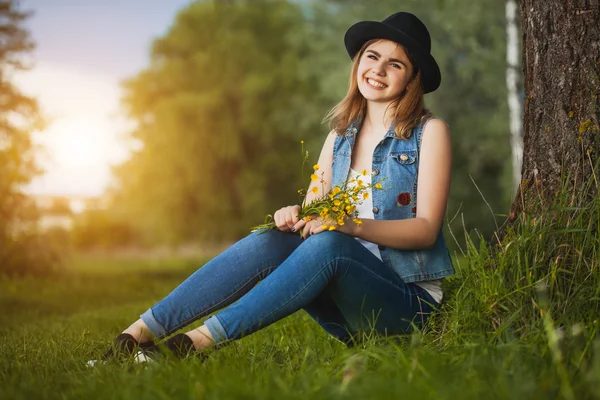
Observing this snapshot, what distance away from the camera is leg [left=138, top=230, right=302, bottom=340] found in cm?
271

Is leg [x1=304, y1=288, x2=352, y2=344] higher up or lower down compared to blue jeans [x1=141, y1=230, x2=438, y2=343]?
lower down

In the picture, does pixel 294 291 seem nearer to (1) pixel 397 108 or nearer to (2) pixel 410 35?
(1) pixel 397 108

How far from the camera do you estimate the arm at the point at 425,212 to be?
270cm

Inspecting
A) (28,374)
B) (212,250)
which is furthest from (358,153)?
(212,250)

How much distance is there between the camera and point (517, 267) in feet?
7.99

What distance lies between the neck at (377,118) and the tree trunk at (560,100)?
2.15 ft

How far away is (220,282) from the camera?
2766mm

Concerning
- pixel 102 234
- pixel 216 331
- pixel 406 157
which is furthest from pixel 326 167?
Result: pixel 102 234

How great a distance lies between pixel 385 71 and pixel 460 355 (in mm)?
1447

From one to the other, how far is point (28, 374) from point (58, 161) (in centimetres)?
796

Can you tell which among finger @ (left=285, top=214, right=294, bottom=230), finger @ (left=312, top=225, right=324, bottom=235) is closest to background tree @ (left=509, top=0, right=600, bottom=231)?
finger @ (left=312, top=225, right=324, bottom=235)

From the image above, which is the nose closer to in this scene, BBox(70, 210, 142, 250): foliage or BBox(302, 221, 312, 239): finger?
BBox(302, 221, 312, 239): finger

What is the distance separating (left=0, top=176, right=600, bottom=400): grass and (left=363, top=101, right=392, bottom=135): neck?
2.48ft

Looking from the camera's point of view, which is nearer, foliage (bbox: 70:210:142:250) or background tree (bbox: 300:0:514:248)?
background tree (bbox: 300:0:514:248)
